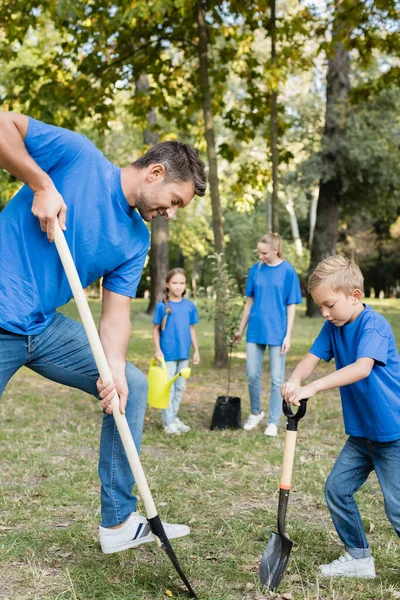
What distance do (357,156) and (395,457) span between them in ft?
58.0

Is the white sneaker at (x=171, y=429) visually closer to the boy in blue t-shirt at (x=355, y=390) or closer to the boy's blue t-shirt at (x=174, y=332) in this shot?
the boy's blue t-shirt at (x=174, y=332)

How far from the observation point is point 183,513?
169 inches

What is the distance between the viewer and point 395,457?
10.7 ft

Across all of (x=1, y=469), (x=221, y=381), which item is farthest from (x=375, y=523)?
(x=221, y=381)

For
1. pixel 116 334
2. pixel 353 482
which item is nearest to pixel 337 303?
pixel 353 482

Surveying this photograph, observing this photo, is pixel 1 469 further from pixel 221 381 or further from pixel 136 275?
pixel 221 381

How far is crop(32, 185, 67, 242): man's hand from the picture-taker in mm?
2861

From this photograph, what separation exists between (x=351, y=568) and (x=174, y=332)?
12.5 ft

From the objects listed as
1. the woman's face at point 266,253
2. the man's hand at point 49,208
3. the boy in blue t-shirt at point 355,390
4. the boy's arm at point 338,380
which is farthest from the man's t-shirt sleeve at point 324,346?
the woman's face at point 266,253

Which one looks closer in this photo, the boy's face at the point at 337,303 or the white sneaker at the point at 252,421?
the boy's face at the point at 337,303

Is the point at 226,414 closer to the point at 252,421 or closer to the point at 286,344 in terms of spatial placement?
the point at 252,421

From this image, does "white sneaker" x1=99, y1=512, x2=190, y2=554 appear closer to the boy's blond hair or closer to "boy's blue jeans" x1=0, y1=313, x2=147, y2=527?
"boy's blue jeans" x1=0, y1=313, x2=147, y2=527

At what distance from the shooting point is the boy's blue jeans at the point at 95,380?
321 centimetres

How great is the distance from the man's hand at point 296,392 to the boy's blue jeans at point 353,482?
1.51ft
